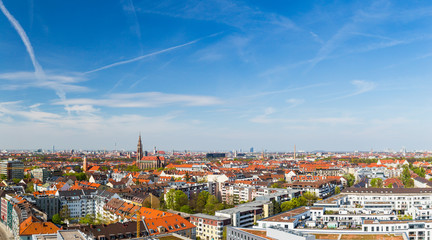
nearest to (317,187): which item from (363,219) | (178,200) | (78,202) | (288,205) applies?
(288,205)

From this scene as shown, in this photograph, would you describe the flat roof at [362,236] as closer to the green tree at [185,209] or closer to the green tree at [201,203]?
the green tree at [185,209]

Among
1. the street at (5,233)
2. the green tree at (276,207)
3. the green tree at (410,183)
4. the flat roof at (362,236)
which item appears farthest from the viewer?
the green tree at (410,183)

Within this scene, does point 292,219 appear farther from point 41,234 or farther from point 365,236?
point 41,234

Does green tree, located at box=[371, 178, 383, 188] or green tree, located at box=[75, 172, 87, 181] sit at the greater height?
green tree, located at box=[75, 172, 87, 181]

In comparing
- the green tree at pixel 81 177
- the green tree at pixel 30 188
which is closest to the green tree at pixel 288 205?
the green tree at pixel 30 188

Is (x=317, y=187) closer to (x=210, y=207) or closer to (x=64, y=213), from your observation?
(x=210, y=207)

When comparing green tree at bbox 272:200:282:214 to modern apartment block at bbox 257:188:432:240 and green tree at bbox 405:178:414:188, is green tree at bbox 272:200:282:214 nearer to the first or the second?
modern apartment block at bbox 257:188:432:240

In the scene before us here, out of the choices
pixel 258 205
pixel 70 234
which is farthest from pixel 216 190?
pixel 70 234

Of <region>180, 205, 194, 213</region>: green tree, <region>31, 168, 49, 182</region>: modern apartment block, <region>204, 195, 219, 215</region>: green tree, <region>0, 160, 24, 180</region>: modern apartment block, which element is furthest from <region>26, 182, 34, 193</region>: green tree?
<region>204, 195, 219, 215</region>: green tree

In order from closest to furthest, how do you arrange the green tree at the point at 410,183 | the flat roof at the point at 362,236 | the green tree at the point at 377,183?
the flat roof at the point at 362,236 < the green tree at the point at 377,183 < the green tree at the point at 410,183

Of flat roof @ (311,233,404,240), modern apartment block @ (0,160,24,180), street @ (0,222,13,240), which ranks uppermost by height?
modern apartment block @ (0,160,24,180)

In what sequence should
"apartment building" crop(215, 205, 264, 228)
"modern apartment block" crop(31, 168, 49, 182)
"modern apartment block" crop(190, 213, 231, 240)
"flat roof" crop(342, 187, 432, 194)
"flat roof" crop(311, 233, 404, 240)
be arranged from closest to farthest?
"flat roof" crop(311, 233, 404, 240), "modern apartment block" crop(190, 213, 231, 240), "apartment building" crop(215, 205, 264, 228), "flat roof" crop(342, 187, 432, 194), "modern apartment block" crop(31, 168, 49, 182)
